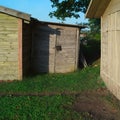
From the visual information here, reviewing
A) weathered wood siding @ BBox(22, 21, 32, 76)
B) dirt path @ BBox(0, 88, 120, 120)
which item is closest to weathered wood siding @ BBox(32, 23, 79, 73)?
weathered wood siding @ BBox(22, 21, 32, 76)

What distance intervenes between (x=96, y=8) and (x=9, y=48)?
3.99 m

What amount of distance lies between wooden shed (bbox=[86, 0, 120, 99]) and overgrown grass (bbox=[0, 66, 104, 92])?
0.73 m

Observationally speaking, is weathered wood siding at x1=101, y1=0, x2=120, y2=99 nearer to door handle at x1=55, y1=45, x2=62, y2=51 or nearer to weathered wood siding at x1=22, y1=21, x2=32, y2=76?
door handle at x1=55, y1=45, x2=62, y2=51

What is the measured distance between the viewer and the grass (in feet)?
28.3

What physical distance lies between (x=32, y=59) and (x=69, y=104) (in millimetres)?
6670

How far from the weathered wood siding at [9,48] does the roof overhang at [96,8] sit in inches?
120

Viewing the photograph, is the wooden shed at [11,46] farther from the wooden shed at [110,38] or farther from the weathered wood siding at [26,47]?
the wooden shed at [110,38]

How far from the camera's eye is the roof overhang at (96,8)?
479 inches

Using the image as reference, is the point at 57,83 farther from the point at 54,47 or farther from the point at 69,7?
the point at 69,7

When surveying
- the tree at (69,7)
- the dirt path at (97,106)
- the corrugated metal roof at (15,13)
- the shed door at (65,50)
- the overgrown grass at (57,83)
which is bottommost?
the dirt path at (97,106)

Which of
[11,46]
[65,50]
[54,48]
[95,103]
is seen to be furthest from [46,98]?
[65,50]

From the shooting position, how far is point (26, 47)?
1490 cm

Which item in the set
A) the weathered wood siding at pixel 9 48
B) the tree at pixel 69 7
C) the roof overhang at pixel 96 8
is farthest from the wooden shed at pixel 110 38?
the tree at pixel 69 7

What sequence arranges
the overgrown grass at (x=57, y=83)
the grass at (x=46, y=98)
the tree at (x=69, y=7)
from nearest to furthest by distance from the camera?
the grass at (x=46, y=98), the overgrown grass at (x=57, y=83), the tree at (x=69, y=7)
